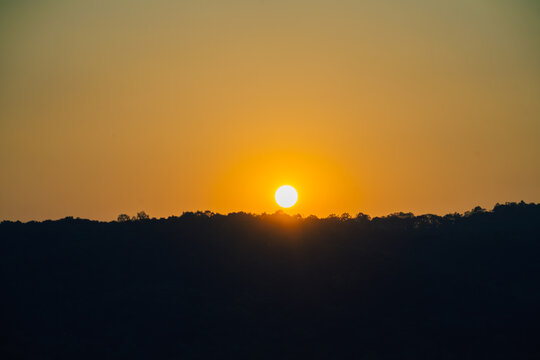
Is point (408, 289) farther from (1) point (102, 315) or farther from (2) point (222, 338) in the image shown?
(1) point (102, 315)

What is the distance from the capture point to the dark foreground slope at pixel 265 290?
97.9 meters

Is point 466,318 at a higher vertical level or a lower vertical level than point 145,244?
lower

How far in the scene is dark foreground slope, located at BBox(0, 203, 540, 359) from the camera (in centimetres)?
9788

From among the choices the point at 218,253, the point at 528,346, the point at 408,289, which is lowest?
the point at 528,346

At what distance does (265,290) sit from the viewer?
112 metres

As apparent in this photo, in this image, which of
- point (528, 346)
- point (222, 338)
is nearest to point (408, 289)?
point (528, 346)

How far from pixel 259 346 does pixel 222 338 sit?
179 inches

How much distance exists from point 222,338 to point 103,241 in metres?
32.2

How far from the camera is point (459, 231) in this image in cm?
13738

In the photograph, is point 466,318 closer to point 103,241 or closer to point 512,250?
point 512,250

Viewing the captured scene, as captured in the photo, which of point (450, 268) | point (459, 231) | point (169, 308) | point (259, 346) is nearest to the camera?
point (259, 346)

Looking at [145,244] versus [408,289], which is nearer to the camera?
[408,289]

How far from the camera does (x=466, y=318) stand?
105 metres

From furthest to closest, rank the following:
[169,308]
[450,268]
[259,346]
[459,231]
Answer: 1. [459,231]
2. [450,268]
3. [169,308]
4. [259,346]
